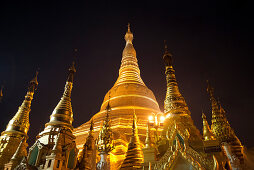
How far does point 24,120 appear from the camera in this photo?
12.4m

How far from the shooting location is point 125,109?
56.0ft

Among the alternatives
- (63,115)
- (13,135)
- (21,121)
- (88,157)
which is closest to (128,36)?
(21,121)

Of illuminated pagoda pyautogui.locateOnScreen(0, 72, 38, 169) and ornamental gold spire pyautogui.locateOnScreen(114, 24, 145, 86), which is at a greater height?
ornamental gold spire pyautogui.locateOnScreen(114, 24, 145, 86)

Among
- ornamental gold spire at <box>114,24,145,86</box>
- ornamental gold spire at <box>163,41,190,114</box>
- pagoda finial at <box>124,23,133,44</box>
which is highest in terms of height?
pagoda finial at <box>124,23,133,44</box>

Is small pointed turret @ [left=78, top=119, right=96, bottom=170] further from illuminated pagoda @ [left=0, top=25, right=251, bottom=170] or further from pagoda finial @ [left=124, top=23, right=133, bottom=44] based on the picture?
pagoda finial @ [left=124, top=23, right=133, bottom=44]

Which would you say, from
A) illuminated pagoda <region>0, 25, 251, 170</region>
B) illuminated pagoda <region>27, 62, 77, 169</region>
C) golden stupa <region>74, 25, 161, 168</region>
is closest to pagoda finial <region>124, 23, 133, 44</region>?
golden stupa <region>74, 25, 161, 168</region>

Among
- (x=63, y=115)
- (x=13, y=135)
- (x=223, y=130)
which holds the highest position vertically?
(x=63, y=115)

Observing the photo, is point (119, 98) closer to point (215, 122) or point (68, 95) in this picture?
point (68, 95)

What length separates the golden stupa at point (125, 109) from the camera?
12.7 meters

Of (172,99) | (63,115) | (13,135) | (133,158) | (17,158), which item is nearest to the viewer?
(133,158)

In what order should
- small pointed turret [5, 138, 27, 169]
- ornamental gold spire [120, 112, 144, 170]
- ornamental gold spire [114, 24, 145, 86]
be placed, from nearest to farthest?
ornamental gold spire [120, 112, 144, 170], small pointed turret [5, 138, 27, 169], ornamental gold spire [114, 24, 145, 86]

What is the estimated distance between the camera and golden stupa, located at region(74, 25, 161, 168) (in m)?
12.7

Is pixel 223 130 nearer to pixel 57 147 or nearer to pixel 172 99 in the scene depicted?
pixel 172 99

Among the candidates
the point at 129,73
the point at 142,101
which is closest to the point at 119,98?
the point at 142,101
